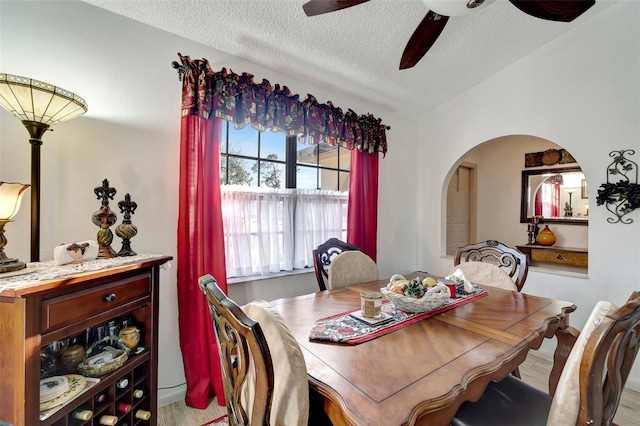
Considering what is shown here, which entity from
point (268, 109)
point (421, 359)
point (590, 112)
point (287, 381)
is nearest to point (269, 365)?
point (287, 381)

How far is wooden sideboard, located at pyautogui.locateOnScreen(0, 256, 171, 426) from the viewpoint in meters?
0.89

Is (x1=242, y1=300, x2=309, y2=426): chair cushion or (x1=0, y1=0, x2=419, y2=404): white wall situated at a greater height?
(x1=0, y1=0, x2=419, y2=404): white wall

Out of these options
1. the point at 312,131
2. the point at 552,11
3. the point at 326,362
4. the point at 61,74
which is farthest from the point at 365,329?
the point at 61,74

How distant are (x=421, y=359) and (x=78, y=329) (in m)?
1.32

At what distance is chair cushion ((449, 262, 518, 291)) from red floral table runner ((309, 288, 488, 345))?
707mm

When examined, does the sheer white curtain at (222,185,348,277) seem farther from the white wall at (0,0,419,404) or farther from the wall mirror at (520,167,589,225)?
the wall mirror at (520,167,589,225)

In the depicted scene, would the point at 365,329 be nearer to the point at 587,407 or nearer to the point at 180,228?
the point at 587,407

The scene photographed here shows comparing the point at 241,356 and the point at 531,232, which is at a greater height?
the point at 531,232

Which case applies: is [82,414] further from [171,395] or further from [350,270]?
[350,270]

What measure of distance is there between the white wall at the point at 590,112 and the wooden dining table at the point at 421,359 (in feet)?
3.93

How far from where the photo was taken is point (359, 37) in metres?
2.12

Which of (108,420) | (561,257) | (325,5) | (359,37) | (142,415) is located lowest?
(142,415)

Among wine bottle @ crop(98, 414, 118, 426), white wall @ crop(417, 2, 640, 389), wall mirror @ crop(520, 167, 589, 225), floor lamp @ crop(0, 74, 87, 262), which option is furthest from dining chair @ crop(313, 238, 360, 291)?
wall mirror @ crop(520, 167, 589, 225)

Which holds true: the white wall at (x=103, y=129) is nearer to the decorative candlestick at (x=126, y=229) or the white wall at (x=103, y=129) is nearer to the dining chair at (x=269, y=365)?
the decorative candlestick at (x=126, y=229)
